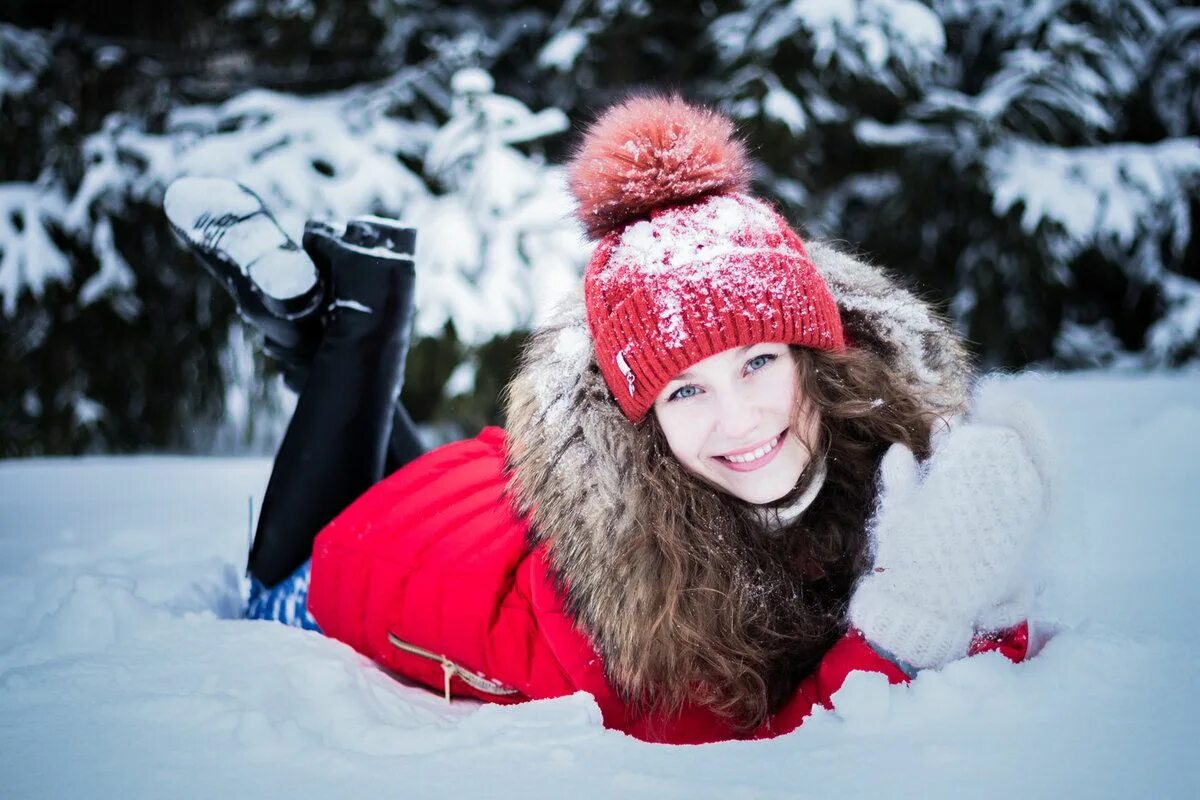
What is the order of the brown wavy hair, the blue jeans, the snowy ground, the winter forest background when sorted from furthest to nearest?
the winter forest background
the blue jeans
the brown wavy hair
the snowy ground

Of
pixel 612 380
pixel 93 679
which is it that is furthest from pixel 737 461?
pixel 93 679

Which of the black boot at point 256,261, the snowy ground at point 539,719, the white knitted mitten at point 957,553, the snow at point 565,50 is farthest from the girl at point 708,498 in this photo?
the snow at point 565,50

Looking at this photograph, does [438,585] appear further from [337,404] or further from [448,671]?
[337,404]

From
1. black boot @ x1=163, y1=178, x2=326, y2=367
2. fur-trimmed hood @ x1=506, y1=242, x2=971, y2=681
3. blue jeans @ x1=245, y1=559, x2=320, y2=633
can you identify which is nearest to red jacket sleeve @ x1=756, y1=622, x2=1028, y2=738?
fur-trimmed hood @ x1=506, y1=242, x2=971, y2=681

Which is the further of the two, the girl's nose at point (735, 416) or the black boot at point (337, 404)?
the black boot at point (337, 404)

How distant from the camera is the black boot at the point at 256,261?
2.04m

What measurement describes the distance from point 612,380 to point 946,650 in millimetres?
678

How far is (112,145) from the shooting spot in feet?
12.8

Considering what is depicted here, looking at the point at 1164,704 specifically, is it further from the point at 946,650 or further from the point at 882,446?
the point at 882,446

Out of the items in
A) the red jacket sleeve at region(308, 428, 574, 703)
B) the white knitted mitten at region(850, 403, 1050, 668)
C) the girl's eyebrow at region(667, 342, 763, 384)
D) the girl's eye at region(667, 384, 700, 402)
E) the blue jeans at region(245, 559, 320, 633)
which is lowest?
the blue jeans at region(245, 559, 320, 633)

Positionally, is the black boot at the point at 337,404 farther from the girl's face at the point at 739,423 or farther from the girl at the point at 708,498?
the girl's face at the point at 739,423

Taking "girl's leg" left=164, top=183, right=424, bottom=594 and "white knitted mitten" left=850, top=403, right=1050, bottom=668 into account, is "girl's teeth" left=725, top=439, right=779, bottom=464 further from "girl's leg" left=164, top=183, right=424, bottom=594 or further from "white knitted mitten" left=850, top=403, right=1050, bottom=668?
"girl's leg" left=164, top=183, right=424, bottom=594

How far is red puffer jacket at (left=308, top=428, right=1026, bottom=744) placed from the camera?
1423mm

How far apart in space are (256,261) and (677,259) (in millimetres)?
1137
